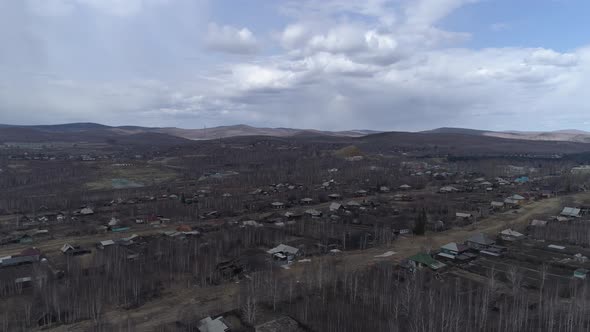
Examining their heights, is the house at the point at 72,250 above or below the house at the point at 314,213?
below

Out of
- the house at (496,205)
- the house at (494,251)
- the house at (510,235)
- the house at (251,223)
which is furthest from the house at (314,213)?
the house at (496,205)

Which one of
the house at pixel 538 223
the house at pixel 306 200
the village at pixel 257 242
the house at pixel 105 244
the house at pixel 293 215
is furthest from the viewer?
the house at pixel 306 200

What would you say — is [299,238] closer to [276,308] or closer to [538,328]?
[276,308]

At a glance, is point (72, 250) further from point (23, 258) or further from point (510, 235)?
point (510, 235)

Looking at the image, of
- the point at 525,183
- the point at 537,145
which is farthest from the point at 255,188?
the point at 537,145

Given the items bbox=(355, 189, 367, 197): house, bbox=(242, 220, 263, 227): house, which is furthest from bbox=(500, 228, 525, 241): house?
bbox=(355, 189, 367, 197): house

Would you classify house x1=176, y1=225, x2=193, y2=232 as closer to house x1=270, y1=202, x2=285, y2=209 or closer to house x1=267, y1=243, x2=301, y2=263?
house x1=267, y1=243, x2=301, y2=263

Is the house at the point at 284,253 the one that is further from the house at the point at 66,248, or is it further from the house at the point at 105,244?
the house at the point at 66,248
